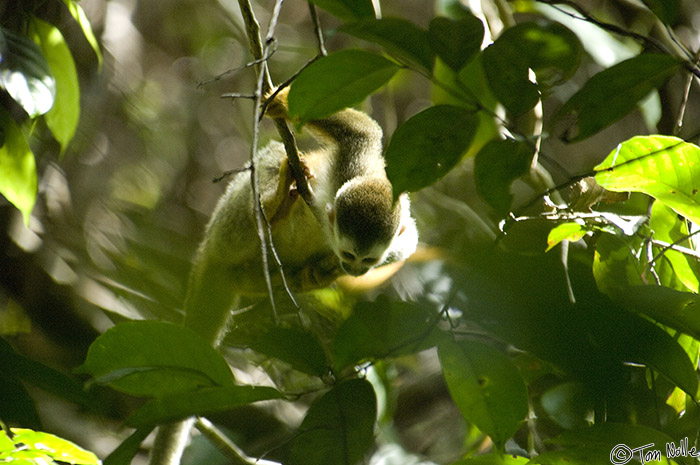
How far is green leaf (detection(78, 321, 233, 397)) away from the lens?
1.09 meters

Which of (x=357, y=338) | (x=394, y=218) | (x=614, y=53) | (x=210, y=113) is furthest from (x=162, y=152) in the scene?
(x=357, y=338)

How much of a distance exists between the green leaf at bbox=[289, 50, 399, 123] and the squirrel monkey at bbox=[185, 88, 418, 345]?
1075 millimetres

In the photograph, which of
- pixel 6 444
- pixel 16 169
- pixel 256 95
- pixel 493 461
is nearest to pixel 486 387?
pixel 493 461

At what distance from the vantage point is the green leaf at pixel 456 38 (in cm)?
100

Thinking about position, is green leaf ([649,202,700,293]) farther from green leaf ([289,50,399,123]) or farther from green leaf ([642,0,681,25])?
green leaf ([289,50,399,123])

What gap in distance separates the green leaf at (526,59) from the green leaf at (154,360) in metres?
0.68

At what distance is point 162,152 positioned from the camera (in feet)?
14.7

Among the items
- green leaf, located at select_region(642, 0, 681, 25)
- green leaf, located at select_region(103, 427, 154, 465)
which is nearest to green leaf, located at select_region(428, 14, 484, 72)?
green leaf, located at select_region(642, 0, 681, 25)

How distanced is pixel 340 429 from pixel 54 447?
506 mm

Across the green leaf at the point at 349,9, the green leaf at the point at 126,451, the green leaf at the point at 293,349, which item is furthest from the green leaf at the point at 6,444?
the green leaf at the point at 349,9

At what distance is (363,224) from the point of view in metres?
2.10

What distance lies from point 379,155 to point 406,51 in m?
1.46

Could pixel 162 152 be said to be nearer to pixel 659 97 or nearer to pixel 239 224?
pixel 239 224

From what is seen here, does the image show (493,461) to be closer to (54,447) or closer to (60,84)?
(54,447)
